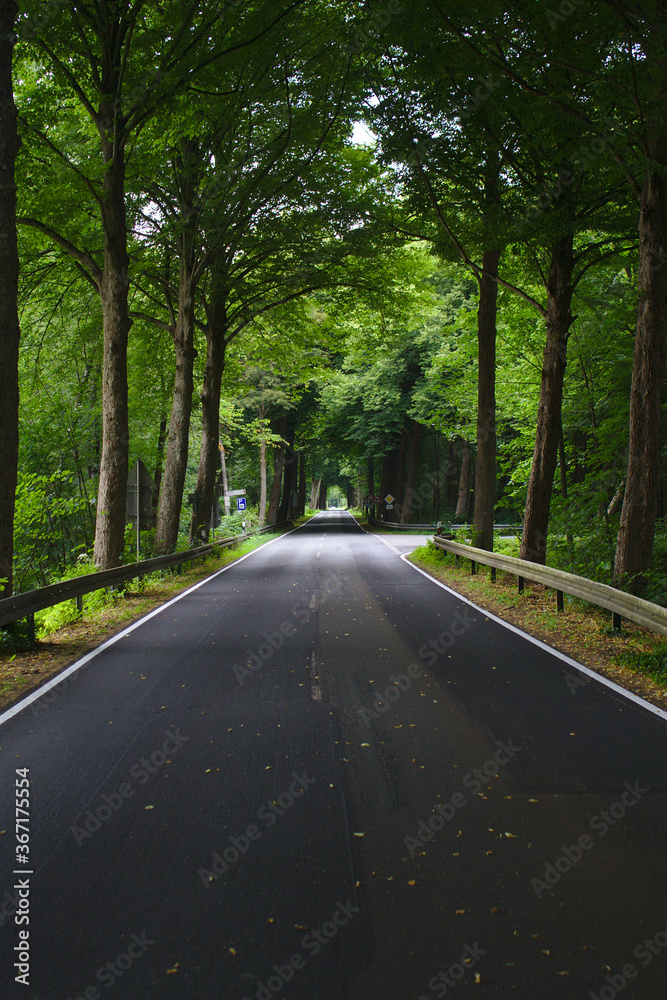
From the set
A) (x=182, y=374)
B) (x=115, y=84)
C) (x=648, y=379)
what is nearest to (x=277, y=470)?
(x=182, y=374)

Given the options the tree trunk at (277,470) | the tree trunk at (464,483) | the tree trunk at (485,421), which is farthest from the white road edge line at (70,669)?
the tree trunk at (277,470)

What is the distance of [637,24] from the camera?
9.20 meters

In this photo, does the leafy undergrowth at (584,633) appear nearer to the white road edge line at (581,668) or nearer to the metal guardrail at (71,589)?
the white road edge line at (581,668)

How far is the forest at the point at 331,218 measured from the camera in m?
9.99

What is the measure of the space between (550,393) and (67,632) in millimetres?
10232

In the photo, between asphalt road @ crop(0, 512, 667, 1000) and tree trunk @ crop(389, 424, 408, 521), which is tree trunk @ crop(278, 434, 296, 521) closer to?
tree trunk @ crop(389, 424, 408, 521)

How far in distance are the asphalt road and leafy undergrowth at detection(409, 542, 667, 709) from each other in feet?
2.88

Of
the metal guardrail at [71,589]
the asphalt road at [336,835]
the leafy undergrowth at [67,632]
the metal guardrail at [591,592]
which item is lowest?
the leafy undergrowth at [67,632]

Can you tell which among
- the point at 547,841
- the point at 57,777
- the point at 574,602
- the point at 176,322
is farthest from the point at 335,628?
the point at 176,322

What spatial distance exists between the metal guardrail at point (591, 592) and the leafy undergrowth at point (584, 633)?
1.00ft

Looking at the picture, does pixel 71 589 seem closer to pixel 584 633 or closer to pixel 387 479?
pixel 584 633

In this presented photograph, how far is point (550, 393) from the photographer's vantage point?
13930mm

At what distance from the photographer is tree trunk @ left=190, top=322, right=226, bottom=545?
21.7 m

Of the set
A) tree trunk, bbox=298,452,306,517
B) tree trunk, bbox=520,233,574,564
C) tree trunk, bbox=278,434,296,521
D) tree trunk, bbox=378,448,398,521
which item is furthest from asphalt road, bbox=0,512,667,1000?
tree trunk, bbox=298,452,306,517
